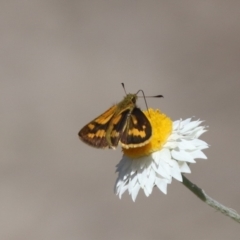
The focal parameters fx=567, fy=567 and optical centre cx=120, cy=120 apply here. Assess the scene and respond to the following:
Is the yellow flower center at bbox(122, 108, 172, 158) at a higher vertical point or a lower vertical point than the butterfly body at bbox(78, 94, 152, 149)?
lower

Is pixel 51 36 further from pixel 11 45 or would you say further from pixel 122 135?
pixel 122 135

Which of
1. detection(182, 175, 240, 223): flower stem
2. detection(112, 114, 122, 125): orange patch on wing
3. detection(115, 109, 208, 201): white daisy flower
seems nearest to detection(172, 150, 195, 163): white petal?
detection(115, 109, 208, 201): white daisy flower

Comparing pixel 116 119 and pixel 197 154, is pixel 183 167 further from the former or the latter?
pixel 116 119

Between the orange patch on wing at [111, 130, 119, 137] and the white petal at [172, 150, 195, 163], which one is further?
the white petal at [172, 150, 195, 163]

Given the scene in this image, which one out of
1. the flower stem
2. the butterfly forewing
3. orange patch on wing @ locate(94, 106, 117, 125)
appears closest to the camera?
the flower stem

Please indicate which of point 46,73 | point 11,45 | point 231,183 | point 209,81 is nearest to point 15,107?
point 46,73

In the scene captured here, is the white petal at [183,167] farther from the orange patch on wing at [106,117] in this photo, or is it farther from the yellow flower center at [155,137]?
the orange patch on wing at [106,117]

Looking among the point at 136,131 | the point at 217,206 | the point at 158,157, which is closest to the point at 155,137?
the point at 158,157

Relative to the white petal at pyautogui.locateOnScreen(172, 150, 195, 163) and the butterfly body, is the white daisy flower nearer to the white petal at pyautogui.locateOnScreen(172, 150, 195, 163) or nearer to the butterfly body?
the white petal at pyautogui.locateOnScreen(172, 150, 195, 163)
